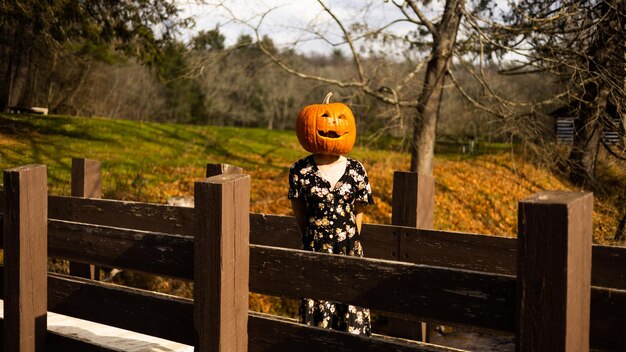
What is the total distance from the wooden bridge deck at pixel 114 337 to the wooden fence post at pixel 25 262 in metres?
1.03

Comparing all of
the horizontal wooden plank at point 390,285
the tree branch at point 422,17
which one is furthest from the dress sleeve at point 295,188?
the tree branch at point 422,17

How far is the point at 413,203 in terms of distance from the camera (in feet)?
16.2

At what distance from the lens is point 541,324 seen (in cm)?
197

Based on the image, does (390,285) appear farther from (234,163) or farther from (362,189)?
(234,163)

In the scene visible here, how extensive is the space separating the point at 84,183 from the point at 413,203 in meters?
3.40

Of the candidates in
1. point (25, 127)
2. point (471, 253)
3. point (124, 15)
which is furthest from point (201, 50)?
point (471, 253)

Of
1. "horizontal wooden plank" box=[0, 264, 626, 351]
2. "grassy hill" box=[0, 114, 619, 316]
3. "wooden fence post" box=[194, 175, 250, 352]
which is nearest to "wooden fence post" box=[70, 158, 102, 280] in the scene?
"grassy hill" box=[0, 114, 619, 316]

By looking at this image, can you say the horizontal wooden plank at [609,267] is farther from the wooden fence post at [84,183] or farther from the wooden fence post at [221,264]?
the wooden fence post at [84,183]

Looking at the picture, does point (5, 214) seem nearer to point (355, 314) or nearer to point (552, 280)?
point (355, 314)

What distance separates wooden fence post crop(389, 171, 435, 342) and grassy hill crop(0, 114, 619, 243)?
21.9 feet

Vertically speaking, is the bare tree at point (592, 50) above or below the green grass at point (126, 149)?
above

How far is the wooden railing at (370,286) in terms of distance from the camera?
1.98 metres

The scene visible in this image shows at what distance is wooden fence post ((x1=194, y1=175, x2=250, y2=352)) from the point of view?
8.64ft

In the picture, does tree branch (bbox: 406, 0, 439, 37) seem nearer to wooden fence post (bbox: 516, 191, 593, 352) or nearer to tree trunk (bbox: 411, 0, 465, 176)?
tree trunk (bbox: 411, 0, 465, 176)
